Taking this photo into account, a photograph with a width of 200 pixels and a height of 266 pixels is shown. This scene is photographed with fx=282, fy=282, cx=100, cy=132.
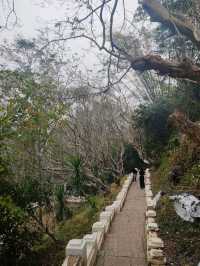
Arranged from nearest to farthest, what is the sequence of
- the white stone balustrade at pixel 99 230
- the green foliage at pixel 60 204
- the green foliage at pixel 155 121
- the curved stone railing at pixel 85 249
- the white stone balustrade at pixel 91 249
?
the curved stone railing at pixel 85 249 < the white stone balustrade at pixel 91 249 < the white stone balustrade at pixel 99 230 < the green foliage at pixel 60 204 < the green foliage at pixel 155 121

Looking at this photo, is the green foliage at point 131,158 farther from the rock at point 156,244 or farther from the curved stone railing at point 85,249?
the rock at point 156,244

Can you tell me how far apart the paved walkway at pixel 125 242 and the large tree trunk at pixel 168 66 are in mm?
4188

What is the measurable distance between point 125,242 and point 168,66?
4.65 meters

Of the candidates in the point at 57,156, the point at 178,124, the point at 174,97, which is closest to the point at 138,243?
the point at 178,124

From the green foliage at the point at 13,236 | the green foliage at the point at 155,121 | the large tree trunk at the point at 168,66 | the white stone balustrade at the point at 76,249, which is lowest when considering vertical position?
the green foliage at the point at 13,236

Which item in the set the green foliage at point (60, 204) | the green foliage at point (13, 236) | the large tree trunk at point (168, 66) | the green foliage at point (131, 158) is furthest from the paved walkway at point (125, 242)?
the green foliage at point (131, 158)

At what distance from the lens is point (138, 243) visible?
7.42 meters

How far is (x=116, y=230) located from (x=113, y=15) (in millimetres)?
6349

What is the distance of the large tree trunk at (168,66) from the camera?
6.05m

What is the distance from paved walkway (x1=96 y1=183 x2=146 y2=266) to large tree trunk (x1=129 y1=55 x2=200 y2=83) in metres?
4.19

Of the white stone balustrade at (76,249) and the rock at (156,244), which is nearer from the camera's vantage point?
the white stone balustrade at (76,249)

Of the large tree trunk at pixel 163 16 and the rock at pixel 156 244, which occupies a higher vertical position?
the large tree trunk at pixel 163 16

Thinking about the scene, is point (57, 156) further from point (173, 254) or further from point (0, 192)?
point (173, 254)

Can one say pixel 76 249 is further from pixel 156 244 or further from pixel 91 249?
pixel 156 244
